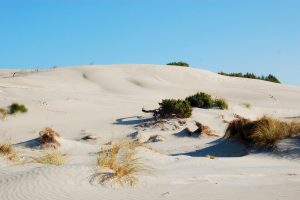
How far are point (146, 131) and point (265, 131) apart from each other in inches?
191

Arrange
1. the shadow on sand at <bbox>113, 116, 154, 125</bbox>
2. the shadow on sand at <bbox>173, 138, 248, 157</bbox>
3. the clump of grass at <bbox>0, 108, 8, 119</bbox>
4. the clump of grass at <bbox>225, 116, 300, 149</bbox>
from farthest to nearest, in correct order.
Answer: the shadow on sand at <bbox>113, 116, 154, 125</bbox>
the clump of grass at <bbox>0, 108, 8, 119</bbox>
the shadow on sand at <bbox>173, 138, 248, 157</bbox>
the clump of grass at <bbox>225, 116, 300, 149</bbox>

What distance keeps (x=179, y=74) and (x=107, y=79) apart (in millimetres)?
4640

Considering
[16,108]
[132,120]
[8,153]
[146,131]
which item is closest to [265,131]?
[8,153]

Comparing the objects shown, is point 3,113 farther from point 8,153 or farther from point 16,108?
point 8,153

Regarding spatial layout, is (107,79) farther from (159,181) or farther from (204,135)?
(159,181)

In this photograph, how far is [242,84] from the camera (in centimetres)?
2733

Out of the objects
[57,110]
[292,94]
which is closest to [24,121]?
[57,110]

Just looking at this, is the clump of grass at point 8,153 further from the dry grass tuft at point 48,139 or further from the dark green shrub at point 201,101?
the dark green shrub at point 201,101

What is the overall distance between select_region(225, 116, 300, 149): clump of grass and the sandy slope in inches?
9.9

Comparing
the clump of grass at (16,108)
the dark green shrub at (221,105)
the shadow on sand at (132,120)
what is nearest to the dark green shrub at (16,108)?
the clump of grass at (16,108)

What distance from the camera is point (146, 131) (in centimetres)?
1365

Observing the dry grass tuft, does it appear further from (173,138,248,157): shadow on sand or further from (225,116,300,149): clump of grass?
(225,116,300,149): clump of grass

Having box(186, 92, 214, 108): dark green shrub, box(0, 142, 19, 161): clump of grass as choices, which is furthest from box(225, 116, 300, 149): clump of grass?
box(186, 92, 214, 108): dark green shrub

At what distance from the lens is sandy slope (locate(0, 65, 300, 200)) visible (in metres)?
4.67
